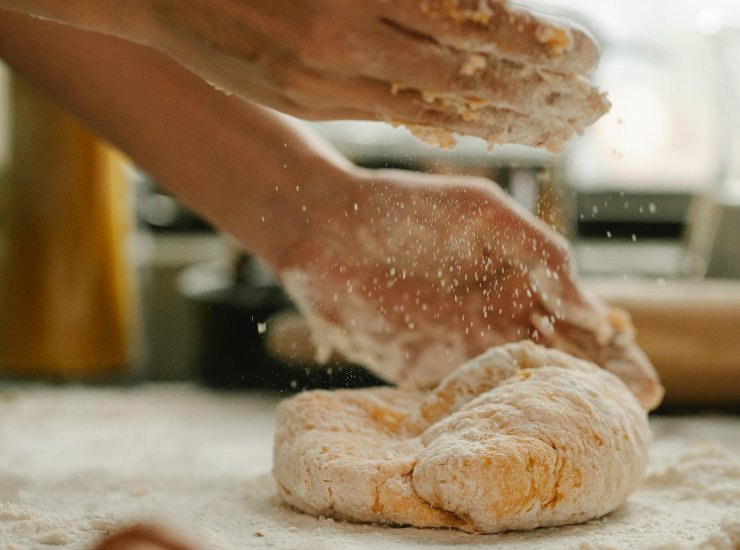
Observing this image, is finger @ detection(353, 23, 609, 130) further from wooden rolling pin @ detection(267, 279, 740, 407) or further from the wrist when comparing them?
wooden rolling pin @ detection(267, 279, 740, 407)

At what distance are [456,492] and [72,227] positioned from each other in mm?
1239

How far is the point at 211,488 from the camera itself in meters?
0.86

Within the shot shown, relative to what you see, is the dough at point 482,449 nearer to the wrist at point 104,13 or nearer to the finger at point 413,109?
the finger at point 413,109

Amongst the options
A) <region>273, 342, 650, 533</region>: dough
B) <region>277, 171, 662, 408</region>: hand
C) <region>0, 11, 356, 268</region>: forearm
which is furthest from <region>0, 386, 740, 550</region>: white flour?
<region>0, 11, 356, 268</region>: forearm

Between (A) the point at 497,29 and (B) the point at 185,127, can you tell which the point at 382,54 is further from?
(B) the point at 185,127

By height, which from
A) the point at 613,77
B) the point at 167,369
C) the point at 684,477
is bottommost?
the point at 167,369

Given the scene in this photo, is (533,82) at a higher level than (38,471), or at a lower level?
higher

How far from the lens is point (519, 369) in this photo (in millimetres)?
808

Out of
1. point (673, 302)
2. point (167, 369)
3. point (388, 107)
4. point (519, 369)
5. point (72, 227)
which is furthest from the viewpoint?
point (167, 369)

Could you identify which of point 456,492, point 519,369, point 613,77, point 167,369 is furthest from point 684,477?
point 613,77

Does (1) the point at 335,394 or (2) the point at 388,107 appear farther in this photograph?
(1) the point at 335,394

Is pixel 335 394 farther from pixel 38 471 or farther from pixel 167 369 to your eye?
pixel 167 369

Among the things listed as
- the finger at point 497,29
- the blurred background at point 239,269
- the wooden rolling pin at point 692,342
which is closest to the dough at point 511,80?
the finger at point 497,29

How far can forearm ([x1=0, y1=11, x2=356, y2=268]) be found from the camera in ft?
3.06
